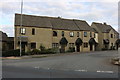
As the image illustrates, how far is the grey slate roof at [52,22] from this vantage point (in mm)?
40934

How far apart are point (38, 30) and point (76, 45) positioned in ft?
39.0

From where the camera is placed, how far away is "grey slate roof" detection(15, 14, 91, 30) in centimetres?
4093

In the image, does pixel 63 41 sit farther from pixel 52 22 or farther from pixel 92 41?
pixel 92 41

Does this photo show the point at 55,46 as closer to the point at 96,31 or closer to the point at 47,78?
the point at 96,31

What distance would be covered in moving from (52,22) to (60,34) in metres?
3.56

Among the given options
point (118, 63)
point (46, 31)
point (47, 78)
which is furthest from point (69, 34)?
point (47, 78)

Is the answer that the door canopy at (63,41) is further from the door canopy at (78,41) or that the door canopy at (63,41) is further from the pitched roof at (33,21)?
the pitched roof at (33,21)

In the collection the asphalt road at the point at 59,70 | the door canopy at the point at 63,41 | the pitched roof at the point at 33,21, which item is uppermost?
the pitched roof at the point at 33,21

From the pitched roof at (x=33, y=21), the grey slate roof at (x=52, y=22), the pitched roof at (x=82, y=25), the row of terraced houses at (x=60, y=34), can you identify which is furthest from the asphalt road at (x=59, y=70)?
the pitched roof at (x=82, y=25)

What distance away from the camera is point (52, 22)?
1825 inches

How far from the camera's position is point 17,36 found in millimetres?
38500

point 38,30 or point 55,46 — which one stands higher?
point 38,30

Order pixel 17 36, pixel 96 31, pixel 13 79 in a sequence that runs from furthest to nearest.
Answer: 1. pixel 96 31
2. pixel 17 36
3. pixel 13 79

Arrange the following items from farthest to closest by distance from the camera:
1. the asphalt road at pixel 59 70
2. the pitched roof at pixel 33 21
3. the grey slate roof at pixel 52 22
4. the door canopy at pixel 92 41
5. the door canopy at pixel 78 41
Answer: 1. the door canopy at pixel 92 41
2. the door canopy at pixel 78 41
3. the grey slate roof at pixel 52 22
4. the pitched roof at pixel 33 21
5. the asphalt road at pixel 59 70
